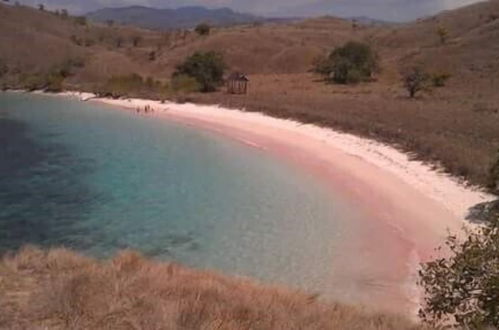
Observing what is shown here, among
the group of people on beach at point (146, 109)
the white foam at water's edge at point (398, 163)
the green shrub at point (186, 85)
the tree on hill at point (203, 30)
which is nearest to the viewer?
the white foam at water's edge at point (398, 163)

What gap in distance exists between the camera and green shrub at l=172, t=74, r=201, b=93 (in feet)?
260

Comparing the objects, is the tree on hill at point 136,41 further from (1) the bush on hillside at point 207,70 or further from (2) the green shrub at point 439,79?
(2) the green shrub at point 439,79

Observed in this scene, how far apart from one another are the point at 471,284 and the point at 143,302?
494cm

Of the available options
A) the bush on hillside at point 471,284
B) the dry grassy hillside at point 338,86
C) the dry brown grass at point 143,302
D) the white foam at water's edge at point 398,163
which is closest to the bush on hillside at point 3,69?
the dry grassy hillside at point 338,86

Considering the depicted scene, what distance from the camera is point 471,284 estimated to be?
32.6ft

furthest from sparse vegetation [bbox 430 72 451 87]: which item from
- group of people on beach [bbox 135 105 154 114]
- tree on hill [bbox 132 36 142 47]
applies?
tree on hill [bbox 132 36 142 47]

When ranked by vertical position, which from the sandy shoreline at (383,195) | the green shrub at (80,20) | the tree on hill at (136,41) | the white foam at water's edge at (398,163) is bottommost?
the sandy shoreline at (383,195)

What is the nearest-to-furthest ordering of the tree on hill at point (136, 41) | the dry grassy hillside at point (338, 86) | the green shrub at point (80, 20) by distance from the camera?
the dry grassy hillside at point (338, 86)
the tree on hill at point (136, 41)
the green shrub at point (80, 20)

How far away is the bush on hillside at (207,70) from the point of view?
81169 mm

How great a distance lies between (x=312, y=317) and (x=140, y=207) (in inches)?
696

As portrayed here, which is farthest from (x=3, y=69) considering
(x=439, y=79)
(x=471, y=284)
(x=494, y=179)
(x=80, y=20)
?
(x=471, y=284)

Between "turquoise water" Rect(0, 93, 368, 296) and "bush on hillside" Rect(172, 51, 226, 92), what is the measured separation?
3218 centimetres

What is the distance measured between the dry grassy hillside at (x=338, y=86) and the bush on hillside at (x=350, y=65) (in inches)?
86.6

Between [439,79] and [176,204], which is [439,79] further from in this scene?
[176,204]
